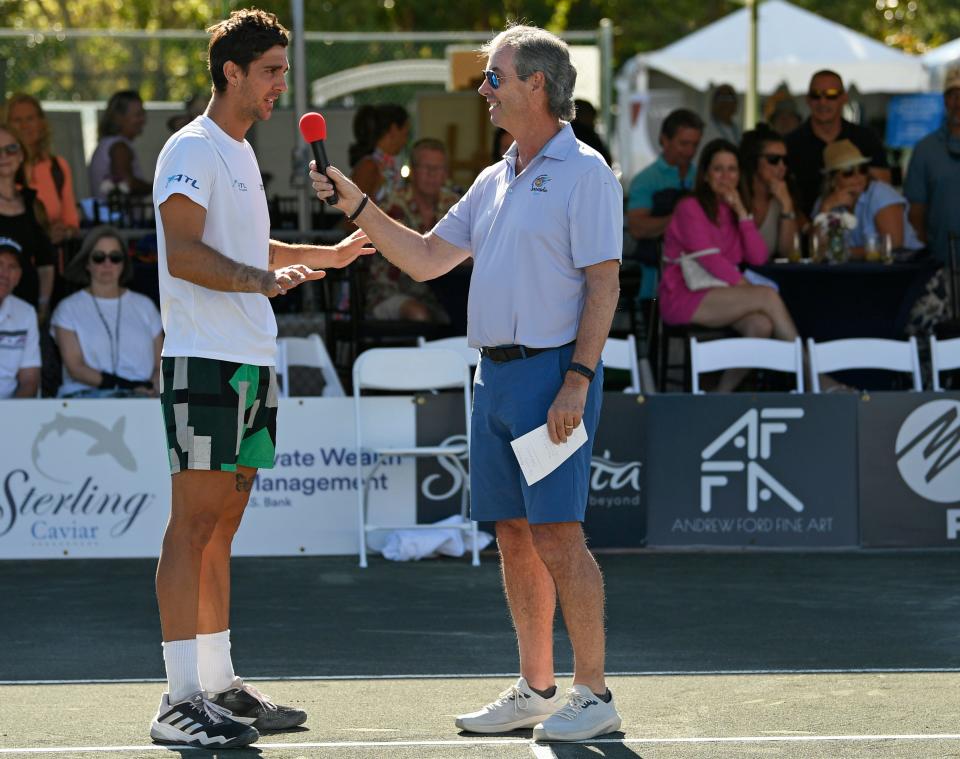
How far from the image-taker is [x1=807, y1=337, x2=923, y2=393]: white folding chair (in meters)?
9.27

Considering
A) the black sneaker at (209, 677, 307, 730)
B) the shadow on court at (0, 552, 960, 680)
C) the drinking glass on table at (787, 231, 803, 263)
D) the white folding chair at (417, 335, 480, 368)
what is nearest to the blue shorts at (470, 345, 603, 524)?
the black sneaker at (209, 677, 307, 730)

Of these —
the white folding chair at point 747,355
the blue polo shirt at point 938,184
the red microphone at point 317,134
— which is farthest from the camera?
the blue polo shirt at point 938,184

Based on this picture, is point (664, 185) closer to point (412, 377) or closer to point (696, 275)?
point (696, 275)

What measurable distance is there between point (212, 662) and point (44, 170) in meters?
6.13

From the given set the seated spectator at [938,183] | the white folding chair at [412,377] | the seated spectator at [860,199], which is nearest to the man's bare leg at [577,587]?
the white folding chair at [412,377]

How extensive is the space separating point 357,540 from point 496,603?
1.47 metres

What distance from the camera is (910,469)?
28.2ft

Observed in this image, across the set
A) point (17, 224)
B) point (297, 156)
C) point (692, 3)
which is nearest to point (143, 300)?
point (17, 224)

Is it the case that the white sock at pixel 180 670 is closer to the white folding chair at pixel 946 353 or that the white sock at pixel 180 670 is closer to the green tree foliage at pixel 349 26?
the white folding chair at pixel 946 353

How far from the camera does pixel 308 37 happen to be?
13.2 m

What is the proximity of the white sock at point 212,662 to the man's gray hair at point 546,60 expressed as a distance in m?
1.81

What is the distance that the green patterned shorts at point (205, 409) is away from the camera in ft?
15.9

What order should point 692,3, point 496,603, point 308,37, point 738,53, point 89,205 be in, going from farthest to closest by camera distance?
1. point 692,3
2. point 738,53
3. point 308,37
4. point 89,205
5. point 496,603

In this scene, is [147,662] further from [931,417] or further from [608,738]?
[931,417]
